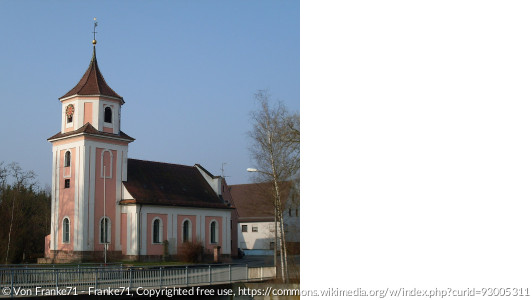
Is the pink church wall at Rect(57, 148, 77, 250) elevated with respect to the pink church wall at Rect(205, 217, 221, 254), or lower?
elevated

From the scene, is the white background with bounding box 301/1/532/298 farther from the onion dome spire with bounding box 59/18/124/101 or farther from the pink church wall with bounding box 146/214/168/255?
the onion dome spire with bounding box 59/18/124/101

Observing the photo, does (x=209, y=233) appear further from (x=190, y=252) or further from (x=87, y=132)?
(x=87, y=132)

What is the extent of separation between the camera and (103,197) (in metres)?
33.8

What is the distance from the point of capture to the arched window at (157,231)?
35.0m

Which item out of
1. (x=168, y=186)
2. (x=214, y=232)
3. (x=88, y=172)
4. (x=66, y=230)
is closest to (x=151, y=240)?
(x=168, y=186)

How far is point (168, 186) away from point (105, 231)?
20.5 ft

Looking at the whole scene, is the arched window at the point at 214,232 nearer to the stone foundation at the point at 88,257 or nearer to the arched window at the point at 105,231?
the stone foundation at the point at 88,257

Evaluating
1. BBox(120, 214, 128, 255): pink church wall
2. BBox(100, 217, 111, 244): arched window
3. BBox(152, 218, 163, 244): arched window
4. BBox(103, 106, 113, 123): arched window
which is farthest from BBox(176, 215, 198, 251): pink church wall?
BBox(103, 106, 113, 123): arched window

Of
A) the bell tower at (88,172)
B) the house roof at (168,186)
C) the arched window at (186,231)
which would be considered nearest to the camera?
the bell tower at (88,172)

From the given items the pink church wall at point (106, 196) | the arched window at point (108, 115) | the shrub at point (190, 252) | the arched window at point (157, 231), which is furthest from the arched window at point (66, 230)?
the shrub at point (190, 252)

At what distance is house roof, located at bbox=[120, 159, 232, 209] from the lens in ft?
117

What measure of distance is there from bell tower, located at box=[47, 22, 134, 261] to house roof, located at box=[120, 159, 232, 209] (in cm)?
127

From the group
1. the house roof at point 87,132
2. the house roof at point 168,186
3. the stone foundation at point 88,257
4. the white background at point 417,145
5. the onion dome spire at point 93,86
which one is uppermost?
the onion dome spire at point 93,86

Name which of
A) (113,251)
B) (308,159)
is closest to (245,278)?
(113,251)
